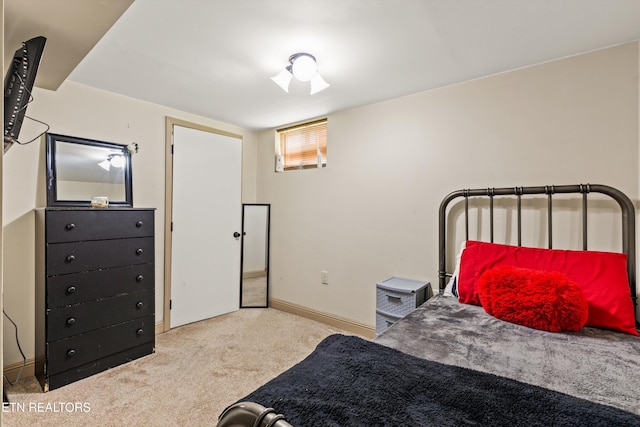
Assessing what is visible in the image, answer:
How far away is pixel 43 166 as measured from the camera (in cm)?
235

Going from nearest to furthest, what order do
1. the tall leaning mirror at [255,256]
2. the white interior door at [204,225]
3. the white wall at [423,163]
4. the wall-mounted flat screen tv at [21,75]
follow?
the wall-mounted flat screen tv at [21,75], the white wall at [423,163], the white interior door at [204,225], the tall leaning mirror at [255,256]

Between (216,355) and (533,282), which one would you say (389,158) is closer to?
(533,282)

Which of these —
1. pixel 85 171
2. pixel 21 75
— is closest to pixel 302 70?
pixel 21 75

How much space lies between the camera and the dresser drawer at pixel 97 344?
6.83ft

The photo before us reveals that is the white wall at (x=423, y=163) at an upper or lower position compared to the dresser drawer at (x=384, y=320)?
upper

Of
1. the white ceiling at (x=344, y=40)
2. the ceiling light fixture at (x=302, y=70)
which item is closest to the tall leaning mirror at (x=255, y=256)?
the white ceiling at (x=344, y=40)

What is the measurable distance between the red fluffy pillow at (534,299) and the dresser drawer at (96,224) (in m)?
2.62

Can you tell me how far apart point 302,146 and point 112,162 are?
191cm

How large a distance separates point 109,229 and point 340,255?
2.06 metres

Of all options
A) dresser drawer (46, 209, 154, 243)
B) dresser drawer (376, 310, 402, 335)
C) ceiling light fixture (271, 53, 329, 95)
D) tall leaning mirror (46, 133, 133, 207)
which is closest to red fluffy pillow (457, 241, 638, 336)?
dresser drawer (376, 310, 402, 335)

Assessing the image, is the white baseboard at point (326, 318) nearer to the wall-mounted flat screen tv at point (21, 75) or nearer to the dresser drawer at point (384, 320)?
the dresser drawer at point (384, 320)

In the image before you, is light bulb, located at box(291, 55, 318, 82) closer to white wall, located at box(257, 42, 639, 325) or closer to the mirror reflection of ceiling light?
white wall, located at box(257, 42, 639, 325)

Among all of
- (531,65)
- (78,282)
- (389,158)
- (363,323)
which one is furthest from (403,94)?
Answer: (78,282)

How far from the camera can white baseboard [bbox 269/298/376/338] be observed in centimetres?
300
